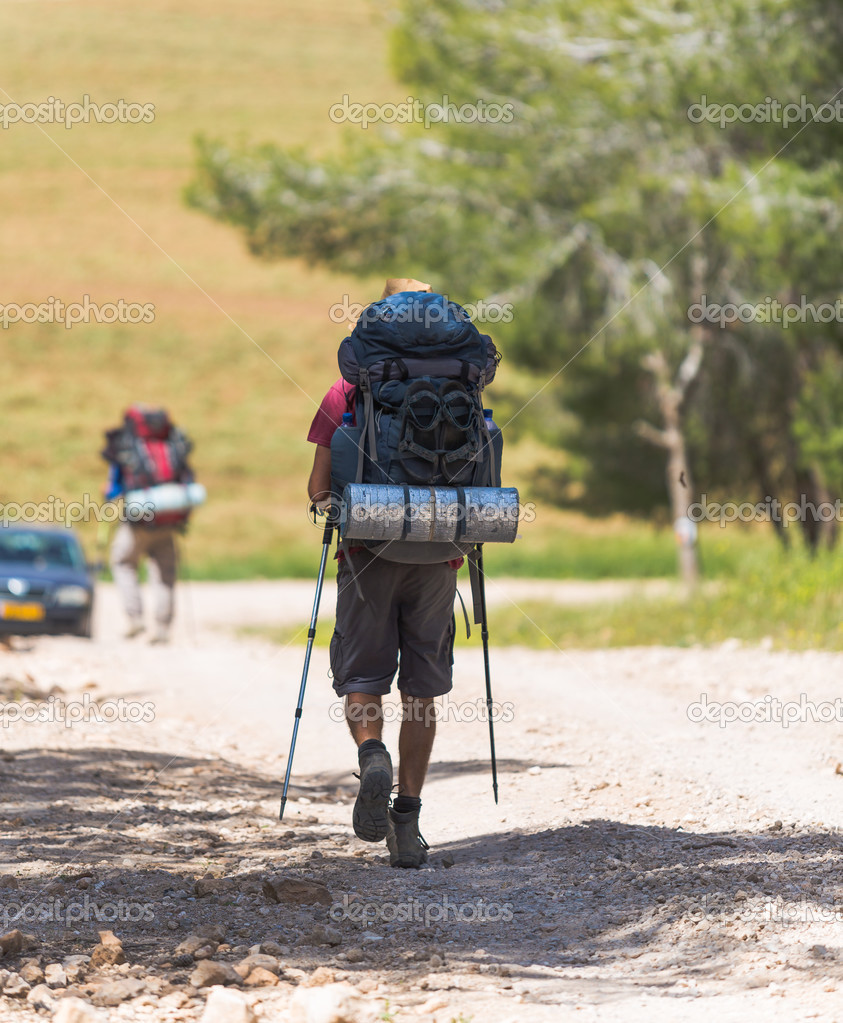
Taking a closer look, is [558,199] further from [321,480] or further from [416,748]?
[416,748]

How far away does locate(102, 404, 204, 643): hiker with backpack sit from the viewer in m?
11.0

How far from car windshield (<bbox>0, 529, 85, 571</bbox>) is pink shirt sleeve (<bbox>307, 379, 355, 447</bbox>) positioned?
853 centimetres

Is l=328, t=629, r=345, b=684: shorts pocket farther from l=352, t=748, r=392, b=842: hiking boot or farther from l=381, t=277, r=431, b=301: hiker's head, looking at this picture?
l=381, t=277, r=431, b=301: hiker's head

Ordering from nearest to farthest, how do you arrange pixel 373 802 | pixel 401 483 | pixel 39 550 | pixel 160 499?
pixel 373 802, pixel 401 483, pixel 160 499, pixel 39 550

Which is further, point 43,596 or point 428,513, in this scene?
point 43,596

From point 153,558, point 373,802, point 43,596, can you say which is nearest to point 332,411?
point 373,802

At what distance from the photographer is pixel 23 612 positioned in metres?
11.9

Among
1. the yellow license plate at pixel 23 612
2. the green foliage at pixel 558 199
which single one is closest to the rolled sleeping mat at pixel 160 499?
the yellow license plate at pixel 23 612

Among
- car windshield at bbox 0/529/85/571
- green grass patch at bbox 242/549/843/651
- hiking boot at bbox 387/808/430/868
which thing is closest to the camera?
hiking boot at bbox 387/808/430/868

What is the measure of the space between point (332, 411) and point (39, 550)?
910cm

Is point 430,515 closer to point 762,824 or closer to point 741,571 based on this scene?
point 762,824

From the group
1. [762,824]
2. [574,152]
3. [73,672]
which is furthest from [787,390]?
[762,824]

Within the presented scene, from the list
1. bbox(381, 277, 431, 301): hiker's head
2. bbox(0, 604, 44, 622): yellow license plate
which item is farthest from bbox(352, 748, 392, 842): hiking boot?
bbox(0, 604, 44, 622): yellow license plate

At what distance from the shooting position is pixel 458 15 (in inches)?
680
